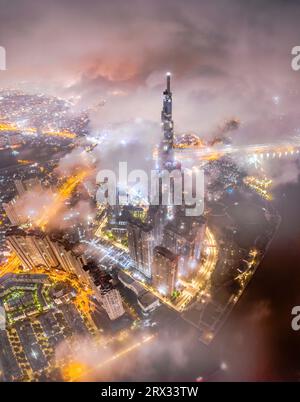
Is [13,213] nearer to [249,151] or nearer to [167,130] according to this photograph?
[167,130]

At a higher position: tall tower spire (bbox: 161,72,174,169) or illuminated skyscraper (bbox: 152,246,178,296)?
tall tower spire (bbox: 161,72,174,169)

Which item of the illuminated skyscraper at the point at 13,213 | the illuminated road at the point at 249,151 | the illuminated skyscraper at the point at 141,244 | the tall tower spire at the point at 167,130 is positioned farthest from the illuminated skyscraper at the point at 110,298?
the illuminated road at the point at 249,151

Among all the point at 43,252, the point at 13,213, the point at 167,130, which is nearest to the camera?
the point at 43,252

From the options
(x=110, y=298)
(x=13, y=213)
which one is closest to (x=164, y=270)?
(x=110, y=298)

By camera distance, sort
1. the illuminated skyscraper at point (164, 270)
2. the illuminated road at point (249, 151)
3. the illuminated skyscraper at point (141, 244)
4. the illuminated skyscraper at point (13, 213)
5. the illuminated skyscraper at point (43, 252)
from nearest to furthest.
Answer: the illuminated skyscraper at point (164, 270)
the illuminated skyscraper at point (141, 244)
the illuminated skyscraper at point (43, 252)
the illuminated skyscraper at point (13, 213)
the illuminated road at point (249, 151)

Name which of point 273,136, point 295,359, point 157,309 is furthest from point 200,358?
point 273,136

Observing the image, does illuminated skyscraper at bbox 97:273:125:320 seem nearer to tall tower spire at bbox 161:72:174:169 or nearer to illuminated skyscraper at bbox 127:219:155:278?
illuminated skyscraper at bbox 127:219:155:278

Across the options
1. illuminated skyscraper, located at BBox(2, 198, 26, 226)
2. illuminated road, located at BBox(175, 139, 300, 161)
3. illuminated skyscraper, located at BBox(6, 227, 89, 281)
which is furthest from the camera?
illuminated road, located at BBox(175, 139, 300, 161)

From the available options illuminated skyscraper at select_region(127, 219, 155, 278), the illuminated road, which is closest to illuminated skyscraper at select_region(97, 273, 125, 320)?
illuminated skyscraper at select_region(127, 219, 155, 278)

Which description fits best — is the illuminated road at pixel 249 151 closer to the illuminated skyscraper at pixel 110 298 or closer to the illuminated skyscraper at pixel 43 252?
the illuminated skyscraper at pixel 43 252
